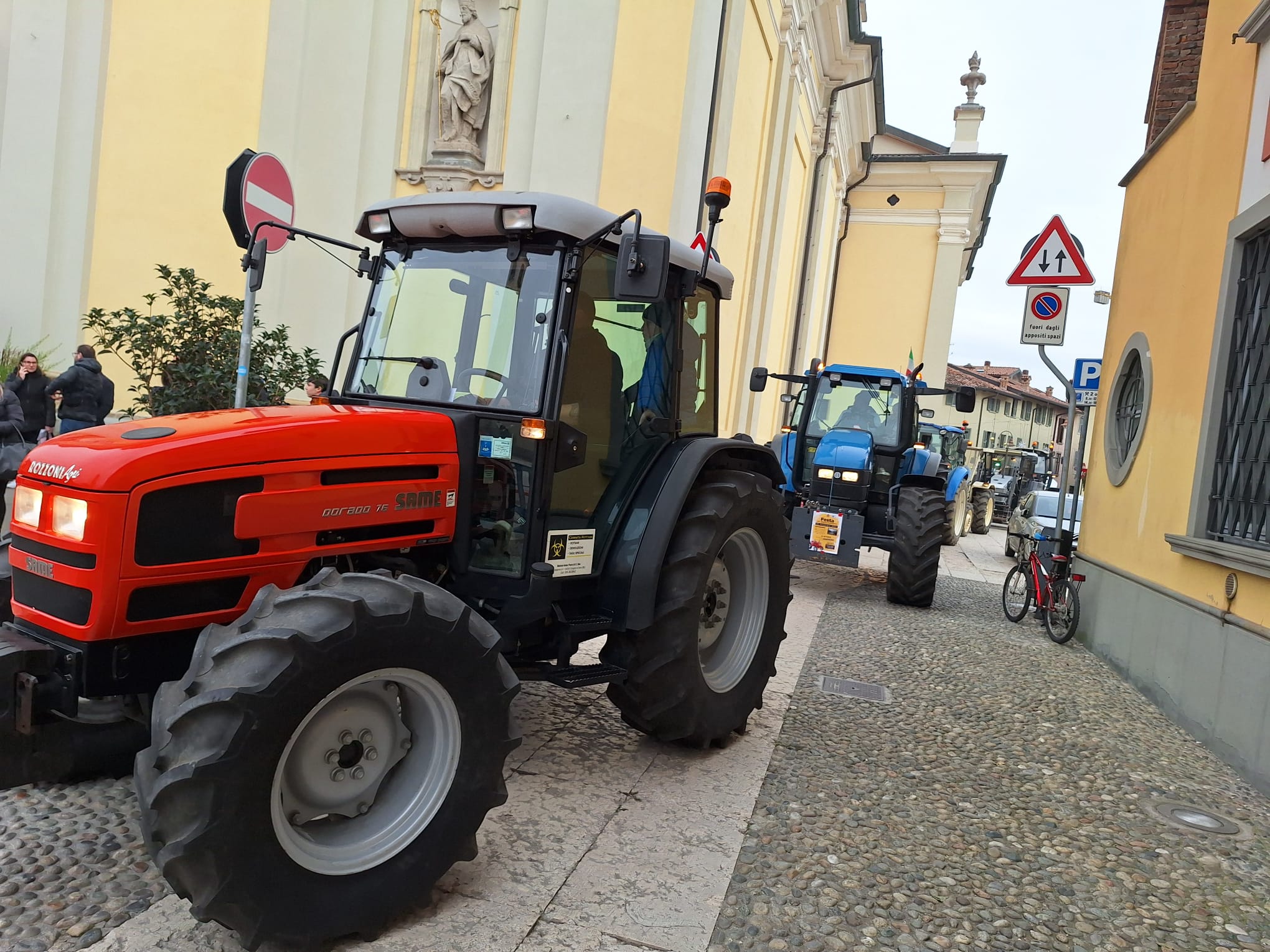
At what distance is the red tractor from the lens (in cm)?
224

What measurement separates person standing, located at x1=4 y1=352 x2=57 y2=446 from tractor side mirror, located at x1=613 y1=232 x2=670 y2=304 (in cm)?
798

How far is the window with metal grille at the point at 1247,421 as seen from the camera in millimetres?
4848

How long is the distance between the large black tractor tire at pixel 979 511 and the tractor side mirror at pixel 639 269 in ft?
62.0

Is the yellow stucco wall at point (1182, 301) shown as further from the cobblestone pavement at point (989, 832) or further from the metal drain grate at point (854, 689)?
the metal drain grate at point (854, 689)

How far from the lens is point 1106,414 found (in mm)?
7793

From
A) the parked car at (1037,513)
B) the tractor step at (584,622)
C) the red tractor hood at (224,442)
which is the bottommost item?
the tractor step at (584,622)

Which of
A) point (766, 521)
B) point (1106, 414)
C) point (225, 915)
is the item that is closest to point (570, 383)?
point (766, 521)

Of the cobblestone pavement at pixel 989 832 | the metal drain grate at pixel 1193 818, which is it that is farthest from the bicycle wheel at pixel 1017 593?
the metal drain grate at pixel 1193 818

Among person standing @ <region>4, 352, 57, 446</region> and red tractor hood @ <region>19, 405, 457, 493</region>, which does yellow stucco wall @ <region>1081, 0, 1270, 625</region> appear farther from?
person standing @ <region>4, 352, 57, 446</region>

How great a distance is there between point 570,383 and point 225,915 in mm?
1929

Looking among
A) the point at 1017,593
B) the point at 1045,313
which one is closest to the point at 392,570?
the point at 1045,313

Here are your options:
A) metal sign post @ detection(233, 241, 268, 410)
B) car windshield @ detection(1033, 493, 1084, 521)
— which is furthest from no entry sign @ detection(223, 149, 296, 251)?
car windshield @ detection(1033, 493, 1084, 521)

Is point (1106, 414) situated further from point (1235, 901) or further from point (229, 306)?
point (229, 306)

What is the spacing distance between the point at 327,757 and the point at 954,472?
45.5ft
